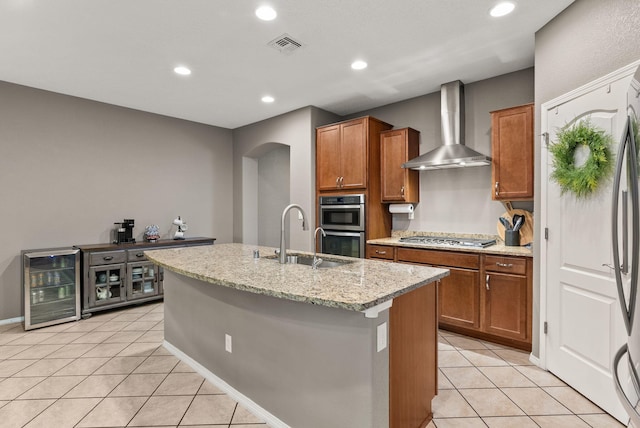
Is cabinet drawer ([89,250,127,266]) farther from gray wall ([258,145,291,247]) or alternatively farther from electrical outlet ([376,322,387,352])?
electrical outlet ([376,322,387,352])

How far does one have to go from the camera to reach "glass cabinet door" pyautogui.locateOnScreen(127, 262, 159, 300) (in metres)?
4.33

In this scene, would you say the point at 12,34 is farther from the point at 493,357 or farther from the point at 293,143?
the point at 493,357

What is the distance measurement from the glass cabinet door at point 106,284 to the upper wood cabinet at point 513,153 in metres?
4.59

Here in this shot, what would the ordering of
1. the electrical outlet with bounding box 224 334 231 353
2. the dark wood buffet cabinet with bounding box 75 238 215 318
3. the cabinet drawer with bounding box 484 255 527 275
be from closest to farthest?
the electrical outlet with bounding box 224 334 231 353, the cabinet drawer with bounding box 484 255 527 275, the dark wood buffet cabinet with bounding box 75 238 215 318

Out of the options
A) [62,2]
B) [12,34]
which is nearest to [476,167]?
[62,2]

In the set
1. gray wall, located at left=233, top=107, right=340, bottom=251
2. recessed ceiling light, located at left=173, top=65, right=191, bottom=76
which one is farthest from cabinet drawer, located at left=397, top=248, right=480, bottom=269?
recessed ceiling light, located at left=173, top=65, right=191, bottom=76

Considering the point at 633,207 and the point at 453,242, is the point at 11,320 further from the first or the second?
the point at 633,207

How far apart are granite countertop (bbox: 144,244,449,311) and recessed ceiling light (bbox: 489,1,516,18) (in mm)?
1975

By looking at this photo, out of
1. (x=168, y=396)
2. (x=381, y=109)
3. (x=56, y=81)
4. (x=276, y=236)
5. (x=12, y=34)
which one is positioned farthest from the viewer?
(x=276, y=236)

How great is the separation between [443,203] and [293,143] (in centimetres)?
230

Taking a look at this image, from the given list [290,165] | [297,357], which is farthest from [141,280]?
[297,357]

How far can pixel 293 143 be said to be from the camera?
487 centimetres

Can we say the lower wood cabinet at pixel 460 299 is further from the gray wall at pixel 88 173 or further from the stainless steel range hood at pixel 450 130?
the gray wall at pixel 88 173

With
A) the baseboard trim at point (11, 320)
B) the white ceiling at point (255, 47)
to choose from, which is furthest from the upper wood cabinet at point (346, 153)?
the baseboard trim at point (11, 320)
